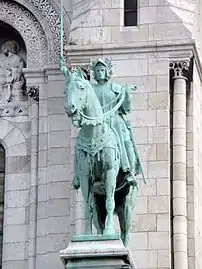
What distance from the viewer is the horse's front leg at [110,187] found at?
22.0 meters

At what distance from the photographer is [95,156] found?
22094mm

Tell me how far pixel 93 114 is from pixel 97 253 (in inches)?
74.9

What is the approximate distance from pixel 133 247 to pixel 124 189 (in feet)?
7.81

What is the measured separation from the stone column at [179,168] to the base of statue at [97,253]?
3287mm

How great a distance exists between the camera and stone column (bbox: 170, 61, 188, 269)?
986 inches

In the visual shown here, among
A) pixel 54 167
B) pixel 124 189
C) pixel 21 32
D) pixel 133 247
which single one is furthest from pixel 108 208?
A: pixel 21 32

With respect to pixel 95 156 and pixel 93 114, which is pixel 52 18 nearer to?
pixel 93 114

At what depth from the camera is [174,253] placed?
25047mm

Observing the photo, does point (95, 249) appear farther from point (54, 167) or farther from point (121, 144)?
point (54, 167)

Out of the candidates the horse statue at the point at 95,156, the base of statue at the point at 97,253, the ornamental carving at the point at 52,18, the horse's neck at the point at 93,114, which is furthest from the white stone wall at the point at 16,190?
the horse's neck at the point at 93,114

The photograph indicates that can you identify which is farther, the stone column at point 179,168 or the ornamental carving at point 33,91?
the ornamental carving at point 33,91

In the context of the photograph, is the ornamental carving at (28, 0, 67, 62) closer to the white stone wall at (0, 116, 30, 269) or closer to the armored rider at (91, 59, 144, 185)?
the white stone wall at (0, 116, 30, 269)

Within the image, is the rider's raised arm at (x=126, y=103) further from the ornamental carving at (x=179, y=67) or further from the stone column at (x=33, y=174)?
the stone column at (x=33, y=174)

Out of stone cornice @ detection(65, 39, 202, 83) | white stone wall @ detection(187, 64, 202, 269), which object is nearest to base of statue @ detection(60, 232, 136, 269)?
white stone wall @ detection(187, 64, 202, 269)
